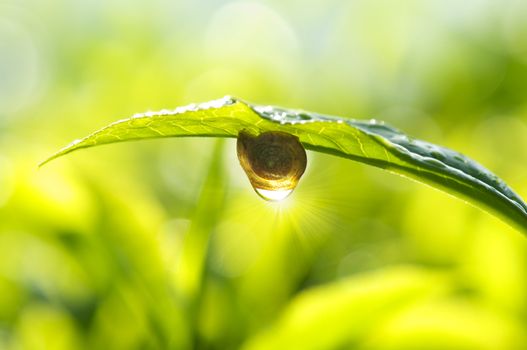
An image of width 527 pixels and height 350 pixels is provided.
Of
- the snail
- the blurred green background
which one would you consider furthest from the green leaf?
the blurred green background

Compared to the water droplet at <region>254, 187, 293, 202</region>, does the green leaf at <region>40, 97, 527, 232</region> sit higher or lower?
lower

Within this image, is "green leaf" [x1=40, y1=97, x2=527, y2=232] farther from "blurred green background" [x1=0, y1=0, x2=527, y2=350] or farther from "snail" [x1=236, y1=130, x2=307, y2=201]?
"blurred green background" [x1=0, y1=0, x2=527, y2=350]

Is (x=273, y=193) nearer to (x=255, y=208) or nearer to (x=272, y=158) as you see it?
(x=272, y=158)

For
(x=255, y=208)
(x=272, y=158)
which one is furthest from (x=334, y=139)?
(x=255, y=208)

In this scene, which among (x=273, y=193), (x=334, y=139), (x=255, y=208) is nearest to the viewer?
(x=334, y=139)

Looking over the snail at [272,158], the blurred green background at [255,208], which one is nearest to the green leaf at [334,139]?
the snail at [272,158]

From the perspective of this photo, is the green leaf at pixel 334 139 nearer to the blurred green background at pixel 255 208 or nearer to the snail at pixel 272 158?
the snail at pixel 272 158
